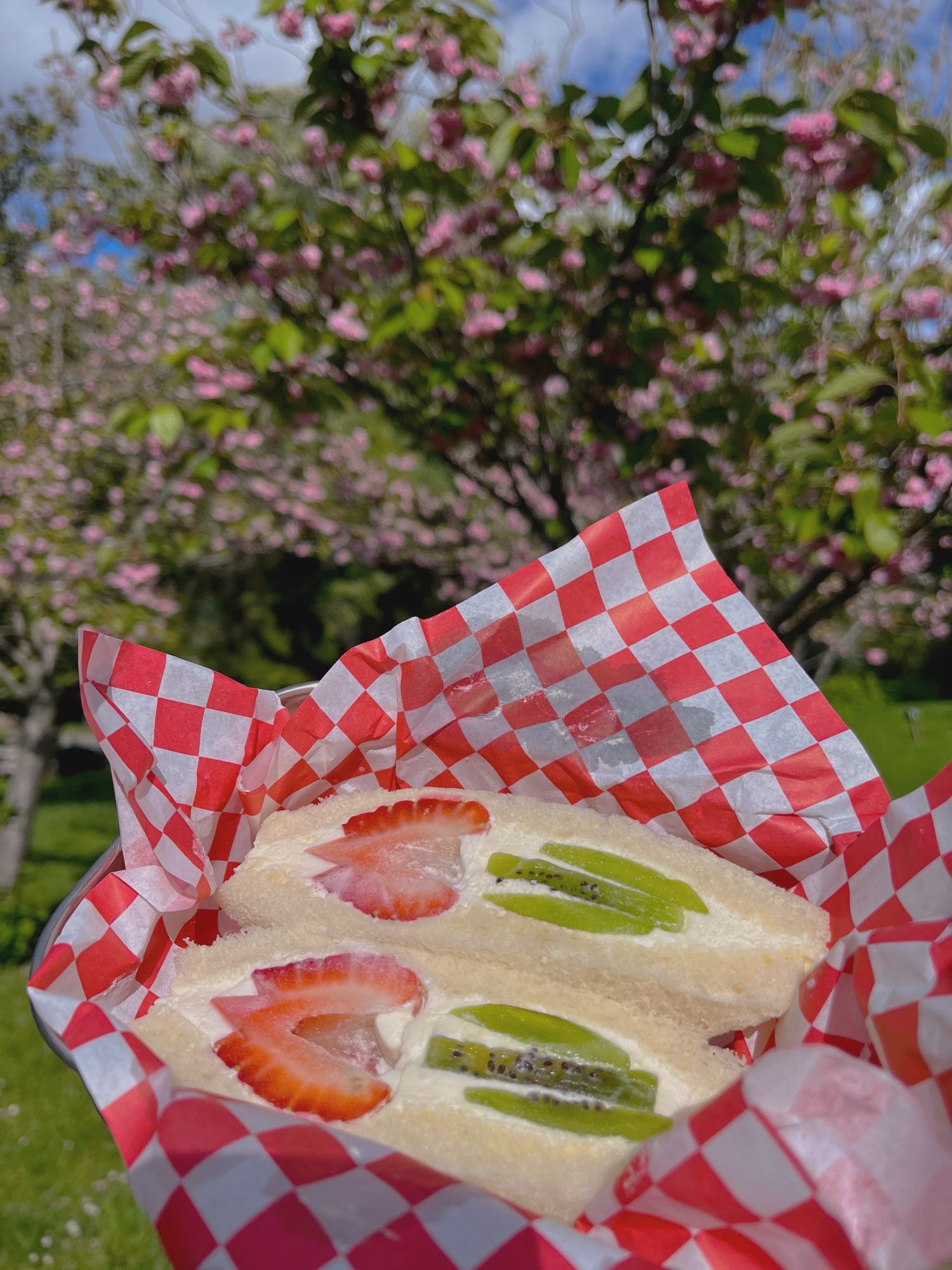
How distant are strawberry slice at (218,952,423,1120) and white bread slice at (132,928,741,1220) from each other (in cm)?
2

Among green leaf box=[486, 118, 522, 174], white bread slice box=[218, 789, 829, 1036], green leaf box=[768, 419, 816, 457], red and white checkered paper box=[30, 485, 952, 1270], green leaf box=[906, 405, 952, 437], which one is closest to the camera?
red and white checkered paper box=[30, 485, 952, 1270]

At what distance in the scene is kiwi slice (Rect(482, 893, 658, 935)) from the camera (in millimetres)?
1483

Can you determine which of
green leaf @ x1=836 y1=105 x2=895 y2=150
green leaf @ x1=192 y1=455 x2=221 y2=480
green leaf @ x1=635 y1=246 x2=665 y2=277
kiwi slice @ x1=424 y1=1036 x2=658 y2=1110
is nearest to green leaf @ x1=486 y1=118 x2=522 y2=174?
green leaf @ x1=635 y1=246 x2=665 y2=277

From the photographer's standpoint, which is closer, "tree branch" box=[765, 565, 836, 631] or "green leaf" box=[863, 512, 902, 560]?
"green leaf" box=[863, 512, 902, 560]

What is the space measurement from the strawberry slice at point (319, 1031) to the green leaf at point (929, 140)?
2738mm

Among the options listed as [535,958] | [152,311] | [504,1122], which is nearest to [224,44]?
[535,958]

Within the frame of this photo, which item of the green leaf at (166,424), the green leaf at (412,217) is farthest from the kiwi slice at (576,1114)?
the green leaf at (412,217)

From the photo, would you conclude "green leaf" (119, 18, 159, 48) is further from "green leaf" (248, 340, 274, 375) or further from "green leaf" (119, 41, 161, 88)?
"green leaf" (248, 340, 274, 375)

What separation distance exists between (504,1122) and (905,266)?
4709mm

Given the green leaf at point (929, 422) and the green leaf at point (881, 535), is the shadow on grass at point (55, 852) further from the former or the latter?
the green leaf at point (929, 422)

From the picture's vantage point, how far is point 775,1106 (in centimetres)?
78

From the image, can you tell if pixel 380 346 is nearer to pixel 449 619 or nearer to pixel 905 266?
pixel 449 619

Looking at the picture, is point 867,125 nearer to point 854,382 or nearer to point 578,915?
point 854,382

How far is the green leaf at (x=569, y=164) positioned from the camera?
262 centimetres
